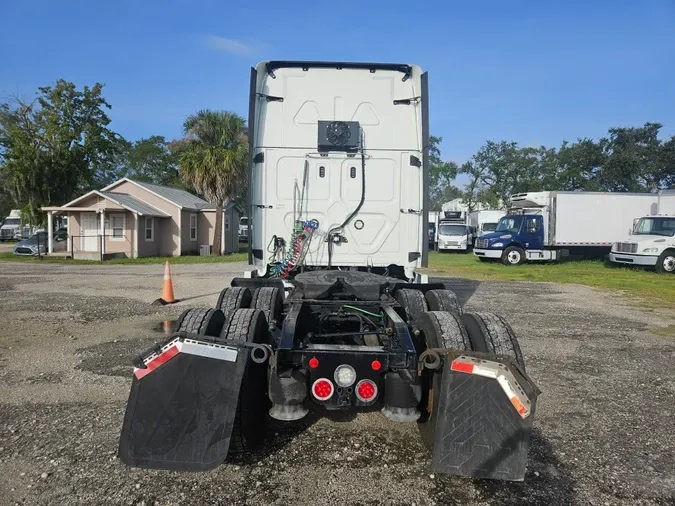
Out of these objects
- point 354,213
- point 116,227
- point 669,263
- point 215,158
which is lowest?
point 669,263

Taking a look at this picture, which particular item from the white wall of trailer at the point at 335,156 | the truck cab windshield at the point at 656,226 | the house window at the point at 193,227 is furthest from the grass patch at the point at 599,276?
the house window at the point at 193,227

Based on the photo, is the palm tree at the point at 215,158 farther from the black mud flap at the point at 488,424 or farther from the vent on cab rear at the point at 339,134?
the black mud flap at the point at 488,424

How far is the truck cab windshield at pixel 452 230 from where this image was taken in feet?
109

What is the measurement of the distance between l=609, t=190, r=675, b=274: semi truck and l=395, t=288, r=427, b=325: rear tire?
18146 mm

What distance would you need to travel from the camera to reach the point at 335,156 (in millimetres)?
6496

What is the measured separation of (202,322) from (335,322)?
1498 millimetres

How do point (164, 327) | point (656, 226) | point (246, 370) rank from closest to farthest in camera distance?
point (246, 370) → point (164, 327) → point (656, 226)

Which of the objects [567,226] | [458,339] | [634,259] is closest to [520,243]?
[567,226]

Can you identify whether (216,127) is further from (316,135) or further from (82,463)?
(82,463)

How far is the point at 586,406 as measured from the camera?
482 cm

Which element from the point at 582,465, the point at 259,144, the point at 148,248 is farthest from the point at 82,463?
the point at 148,248

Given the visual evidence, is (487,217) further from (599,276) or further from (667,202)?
(599,276)

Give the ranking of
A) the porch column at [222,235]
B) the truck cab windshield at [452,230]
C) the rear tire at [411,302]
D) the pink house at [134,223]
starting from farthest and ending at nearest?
the truck cab windshield at [452,230] → the porch column at [222,235] → the pink house at [134,223] → the rear tire at [411,302]

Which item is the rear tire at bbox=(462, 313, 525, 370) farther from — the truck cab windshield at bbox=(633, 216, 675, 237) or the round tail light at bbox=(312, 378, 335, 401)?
the truck cab windshield at bbox=(633, 216, 675, 237)
